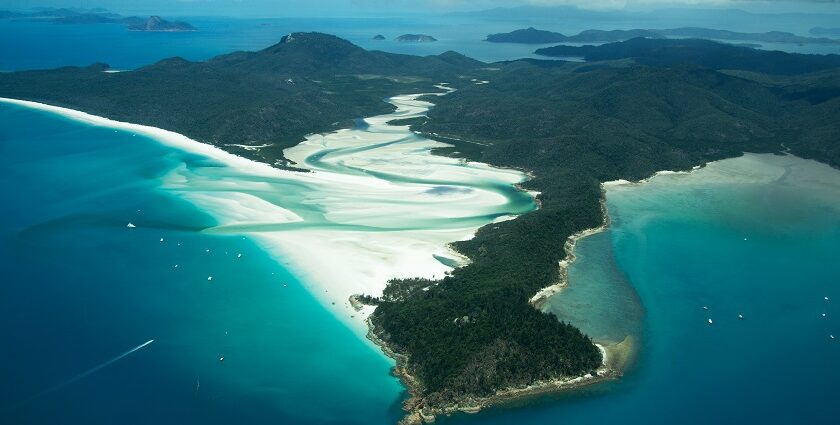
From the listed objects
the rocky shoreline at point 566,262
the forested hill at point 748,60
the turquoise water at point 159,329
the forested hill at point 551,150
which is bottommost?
the turquoise water at point 159,329

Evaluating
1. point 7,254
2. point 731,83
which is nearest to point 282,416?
point 7,254

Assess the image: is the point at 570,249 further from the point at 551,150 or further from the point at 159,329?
the point at 159,329

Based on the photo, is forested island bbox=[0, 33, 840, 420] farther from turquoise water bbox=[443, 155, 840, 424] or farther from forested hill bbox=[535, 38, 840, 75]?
turquoise water bbox=[443, 155, 840, 424]

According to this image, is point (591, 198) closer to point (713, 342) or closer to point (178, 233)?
point (713, 342)

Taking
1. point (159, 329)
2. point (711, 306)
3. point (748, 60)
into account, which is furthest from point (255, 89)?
point (748, 60)

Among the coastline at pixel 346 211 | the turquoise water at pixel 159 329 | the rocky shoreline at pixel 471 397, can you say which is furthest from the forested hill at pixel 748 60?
the turquoise water at pixel 159 329

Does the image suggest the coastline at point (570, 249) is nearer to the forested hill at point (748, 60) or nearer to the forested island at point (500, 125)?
the forested island at point (500, 125)
